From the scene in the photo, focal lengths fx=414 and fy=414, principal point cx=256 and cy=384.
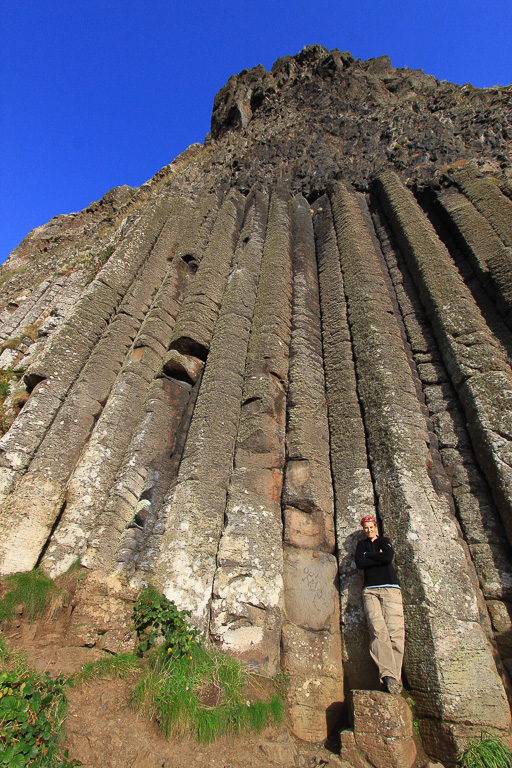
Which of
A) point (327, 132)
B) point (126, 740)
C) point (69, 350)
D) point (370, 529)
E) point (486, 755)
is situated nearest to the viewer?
point (126, 740)

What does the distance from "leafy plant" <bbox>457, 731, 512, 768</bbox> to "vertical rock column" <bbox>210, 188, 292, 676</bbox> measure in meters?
1.60

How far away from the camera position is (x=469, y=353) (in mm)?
5746

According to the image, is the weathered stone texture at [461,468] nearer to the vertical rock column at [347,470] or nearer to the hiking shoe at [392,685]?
the vertical rock column at [347,470]

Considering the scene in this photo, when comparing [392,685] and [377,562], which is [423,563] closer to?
[377,562]

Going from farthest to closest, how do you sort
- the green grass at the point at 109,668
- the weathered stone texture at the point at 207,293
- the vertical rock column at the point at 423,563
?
the weathered stone texture at the point at 207,293 < the vertical rock column at the point at 423,563 < the green grass at the point at 109,668

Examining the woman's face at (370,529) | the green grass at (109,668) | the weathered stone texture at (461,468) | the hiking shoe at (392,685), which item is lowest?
the green grass at (109,668)

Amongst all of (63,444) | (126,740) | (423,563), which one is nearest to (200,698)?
(126,740)

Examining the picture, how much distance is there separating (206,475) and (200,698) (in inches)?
86.0

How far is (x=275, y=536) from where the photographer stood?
15.1 ft

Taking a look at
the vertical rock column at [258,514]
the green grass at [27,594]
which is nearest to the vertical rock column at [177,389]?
the green grass at [27,594]

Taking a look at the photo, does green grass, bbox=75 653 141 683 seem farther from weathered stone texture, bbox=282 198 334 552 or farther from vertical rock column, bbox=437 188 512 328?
vertical rock column, bbox=437 188 512 328

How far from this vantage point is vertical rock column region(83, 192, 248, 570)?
4.68 m

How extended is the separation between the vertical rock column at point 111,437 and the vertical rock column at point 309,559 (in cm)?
223

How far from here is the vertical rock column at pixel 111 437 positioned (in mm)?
4695
